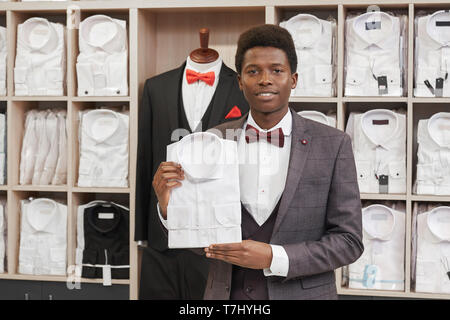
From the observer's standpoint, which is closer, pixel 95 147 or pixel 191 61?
pixel 191 61

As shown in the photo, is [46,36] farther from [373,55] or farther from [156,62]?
[373,55]

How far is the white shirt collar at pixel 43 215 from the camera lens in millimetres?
3129

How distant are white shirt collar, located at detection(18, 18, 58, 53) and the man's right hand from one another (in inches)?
76.3

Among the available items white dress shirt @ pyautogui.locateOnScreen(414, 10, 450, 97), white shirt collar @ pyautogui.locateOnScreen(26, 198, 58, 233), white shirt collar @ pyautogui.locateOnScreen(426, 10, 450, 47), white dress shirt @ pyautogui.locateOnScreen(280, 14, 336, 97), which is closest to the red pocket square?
white dress shirt @ pyautogui.locateOnScreen(280, 14, 336, 97)

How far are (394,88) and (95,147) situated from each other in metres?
1.62

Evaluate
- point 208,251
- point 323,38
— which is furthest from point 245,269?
point 323,38

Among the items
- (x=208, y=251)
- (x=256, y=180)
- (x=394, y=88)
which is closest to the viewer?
(x=208, y=251)

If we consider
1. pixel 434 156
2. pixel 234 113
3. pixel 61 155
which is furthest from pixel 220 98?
pixel 434 156

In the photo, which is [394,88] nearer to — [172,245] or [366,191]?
[366,191]

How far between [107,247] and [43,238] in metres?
0.38

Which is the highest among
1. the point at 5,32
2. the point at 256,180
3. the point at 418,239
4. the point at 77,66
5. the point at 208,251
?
the point at 5,32

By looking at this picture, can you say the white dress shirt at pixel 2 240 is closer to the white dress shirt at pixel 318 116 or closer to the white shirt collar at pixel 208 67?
the white shirt collar at pixel 208 67

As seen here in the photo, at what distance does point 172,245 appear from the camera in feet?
4.91

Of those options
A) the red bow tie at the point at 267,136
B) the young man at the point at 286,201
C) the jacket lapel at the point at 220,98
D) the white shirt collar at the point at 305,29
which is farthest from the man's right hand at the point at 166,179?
the white shirt collar at the point at 305,29
